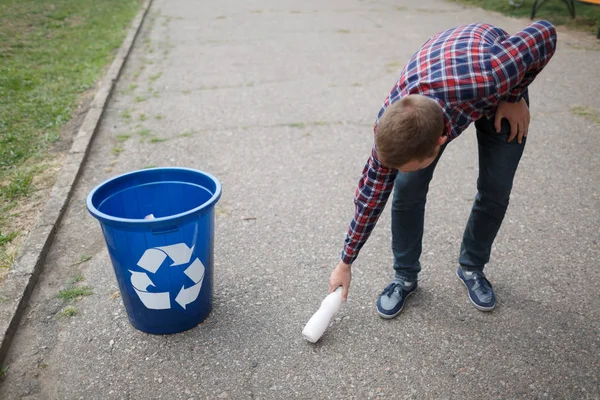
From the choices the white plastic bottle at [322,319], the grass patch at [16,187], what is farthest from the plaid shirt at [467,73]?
the grass patch at [16,187]

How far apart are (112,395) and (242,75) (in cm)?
458

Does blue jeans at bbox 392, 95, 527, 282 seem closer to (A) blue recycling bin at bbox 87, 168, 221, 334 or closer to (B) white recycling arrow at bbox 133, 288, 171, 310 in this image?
(A) blue recycling bin at bbox 87, 168, 221, 334

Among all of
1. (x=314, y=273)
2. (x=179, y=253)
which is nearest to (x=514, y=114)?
(x=314, y=273)

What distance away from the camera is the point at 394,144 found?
157cm

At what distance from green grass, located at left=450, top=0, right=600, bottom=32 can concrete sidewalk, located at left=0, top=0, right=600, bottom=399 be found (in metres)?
2.90

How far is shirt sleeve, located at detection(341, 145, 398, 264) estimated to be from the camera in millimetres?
1853

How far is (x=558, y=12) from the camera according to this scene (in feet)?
27.9

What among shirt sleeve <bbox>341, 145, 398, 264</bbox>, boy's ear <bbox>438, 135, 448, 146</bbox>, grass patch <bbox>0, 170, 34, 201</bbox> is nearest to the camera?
boy's ear <bbox>438, 135, 448, 146</bbox>

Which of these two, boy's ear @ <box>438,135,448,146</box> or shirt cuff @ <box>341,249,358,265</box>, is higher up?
boy's ear @ <box>438,135,448,146</box>

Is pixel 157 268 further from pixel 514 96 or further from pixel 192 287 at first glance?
pixel 514 96

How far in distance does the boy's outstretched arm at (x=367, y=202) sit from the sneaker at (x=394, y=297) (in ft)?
1.13

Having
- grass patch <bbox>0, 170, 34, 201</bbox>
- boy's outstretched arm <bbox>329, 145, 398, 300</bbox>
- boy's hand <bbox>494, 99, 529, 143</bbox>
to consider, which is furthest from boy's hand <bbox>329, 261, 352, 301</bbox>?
grass patch <bbox>0, 170, 34, 201</bbox>

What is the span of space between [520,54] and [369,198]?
2.36ft

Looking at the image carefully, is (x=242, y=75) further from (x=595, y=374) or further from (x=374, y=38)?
(x=595, y=374)
